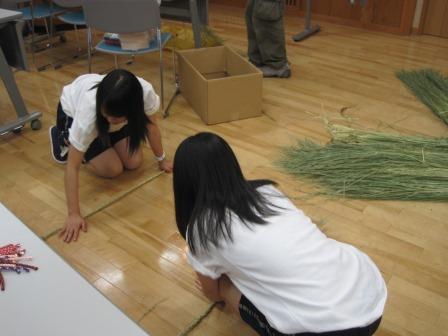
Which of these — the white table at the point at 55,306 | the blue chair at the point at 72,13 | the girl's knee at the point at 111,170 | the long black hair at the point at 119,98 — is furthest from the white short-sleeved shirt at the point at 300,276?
the blue chair at the point at 72,13

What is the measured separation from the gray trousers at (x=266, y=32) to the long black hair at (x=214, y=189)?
2.34m

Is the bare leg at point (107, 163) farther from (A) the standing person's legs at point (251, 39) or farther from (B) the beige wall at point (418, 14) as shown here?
(B) the beige wall at point (418, 14)

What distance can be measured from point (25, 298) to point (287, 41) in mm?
3870

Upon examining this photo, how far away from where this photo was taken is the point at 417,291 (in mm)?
1526

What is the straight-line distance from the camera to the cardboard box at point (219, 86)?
99.6 inches

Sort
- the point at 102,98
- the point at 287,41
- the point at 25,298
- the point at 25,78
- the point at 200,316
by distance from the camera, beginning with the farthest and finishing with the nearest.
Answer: the point at 287,41, the point at 25,78, the point at 102,98, the point at 200,316, the point at 25,298

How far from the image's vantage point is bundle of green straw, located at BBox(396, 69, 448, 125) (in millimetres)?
2746

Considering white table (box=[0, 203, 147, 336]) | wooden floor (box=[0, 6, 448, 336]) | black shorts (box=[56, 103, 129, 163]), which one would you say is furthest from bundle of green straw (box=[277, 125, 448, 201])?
white table (box=[0, 203, 147, 336])

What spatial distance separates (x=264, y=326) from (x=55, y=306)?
62 cm

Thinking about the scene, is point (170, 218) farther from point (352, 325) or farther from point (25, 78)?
point (25, 78)

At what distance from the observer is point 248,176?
2.17 m

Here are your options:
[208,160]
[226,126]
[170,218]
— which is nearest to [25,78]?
[226,126]

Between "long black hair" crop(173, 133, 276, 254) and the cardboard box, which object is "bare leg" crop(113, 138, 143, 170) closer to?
the cardboard box

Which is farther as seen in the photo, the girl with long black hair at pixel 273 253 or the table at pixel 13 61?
the table at pixel 13 61
